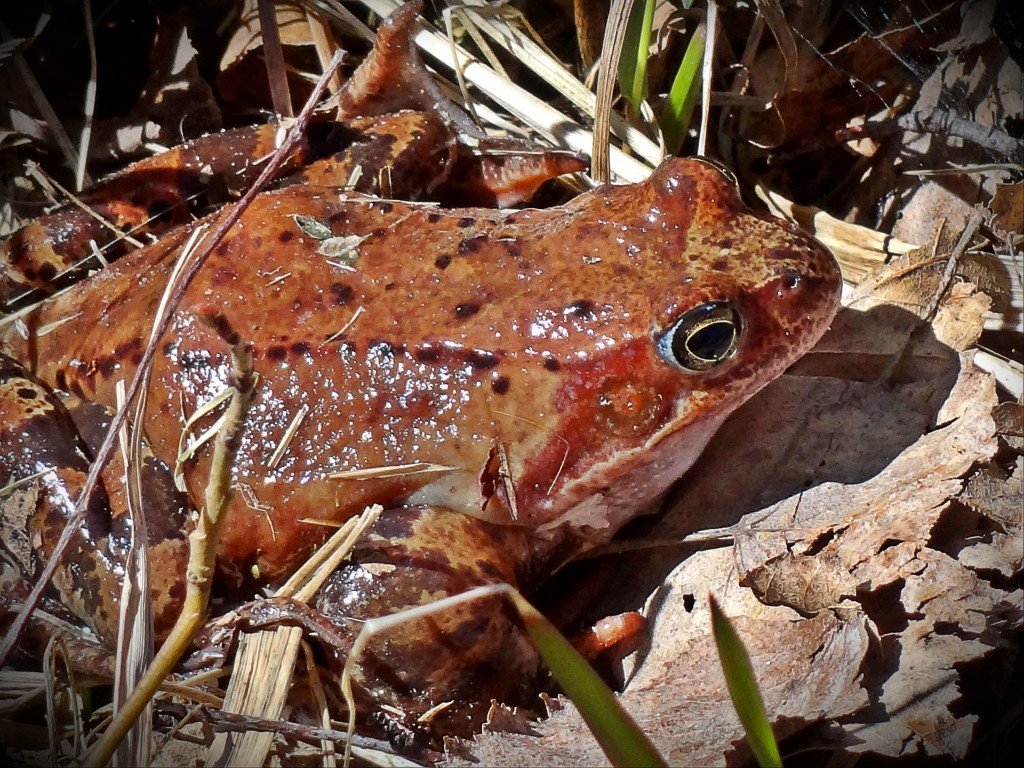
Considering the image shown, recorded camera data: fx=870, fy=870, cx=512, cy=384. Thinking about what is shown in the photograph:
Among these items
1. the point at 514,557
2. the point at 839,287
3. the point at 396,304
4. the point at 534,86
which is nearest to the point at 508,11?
the point at 534,86

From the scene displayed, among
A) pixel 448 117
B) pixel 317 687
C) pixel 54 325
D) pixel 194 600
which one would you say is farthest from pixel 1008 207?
pixel 54 325

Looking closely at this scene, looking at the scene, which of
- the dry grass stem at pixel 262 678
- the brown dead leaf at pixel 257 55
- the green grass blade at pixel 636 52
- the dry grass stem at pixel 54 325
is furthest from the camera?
the brown dead leaf at pixel 257 55

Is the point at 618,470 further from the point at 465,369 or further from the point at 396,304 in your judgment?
the point at 396,304

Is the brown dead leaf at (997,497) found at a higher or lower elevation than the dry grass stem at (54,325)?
lower

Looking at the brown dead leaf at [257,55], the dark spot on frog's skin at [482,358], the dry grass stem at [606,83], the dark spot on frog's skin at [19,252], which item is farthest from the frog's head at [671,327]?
the dark spot on frog's skin at [19,252]

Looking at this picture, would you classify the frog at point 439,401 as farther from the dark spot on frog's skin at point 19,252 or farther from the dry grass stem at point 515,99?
the dry grass stem at point 515,99

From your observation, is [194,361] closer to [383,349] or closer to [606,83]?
[383,349]
